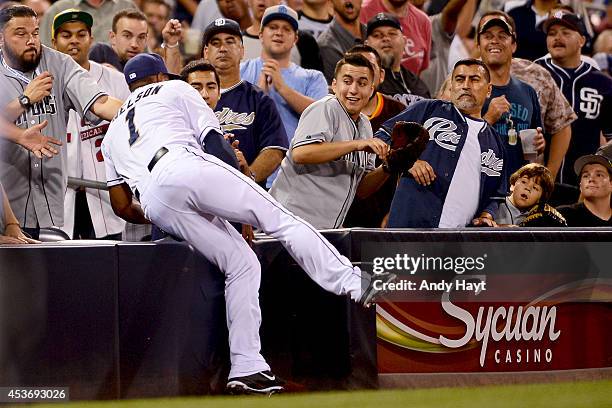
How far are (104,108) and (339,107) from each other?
1441mm

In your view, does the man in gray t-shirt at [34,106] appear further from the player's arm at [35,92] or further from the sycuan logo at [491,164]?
the sycuan logo at [491,164]

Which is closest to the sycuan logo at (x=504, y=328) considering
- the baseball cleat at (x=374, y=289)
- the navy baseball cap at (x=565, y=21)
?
the baseball cleat at (x=374, y=289)

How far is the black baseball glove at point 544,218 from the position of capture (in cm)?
613

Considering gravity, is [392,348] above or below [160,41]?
below

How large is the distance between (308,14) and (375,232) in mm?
3826

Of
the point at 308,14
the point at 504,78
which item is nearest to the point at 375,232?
the point at 504,78

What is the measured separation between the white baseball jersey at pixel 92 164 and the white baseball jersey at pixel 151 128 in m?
1.57

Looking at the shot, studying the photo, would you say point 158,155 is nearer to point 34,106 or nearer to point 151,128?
→ point 151,128

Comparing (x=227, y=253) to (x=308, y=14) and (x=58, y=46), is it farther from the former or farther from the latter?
(x=308, y=14)

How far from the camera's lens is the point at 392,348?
210 inches

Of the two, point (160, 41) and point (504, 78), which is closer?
point (504, 78)

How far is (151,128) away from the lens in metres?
5.35

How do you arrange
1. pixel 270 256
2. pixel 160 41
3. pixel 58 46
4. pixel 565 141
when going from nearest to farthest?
pixel 270 256 → pixel 58 46 → pixel 565 141 → pixel 160 41

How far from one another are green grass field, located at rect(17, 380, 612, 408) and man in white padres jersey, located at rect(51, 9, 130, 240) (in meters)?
2.29
